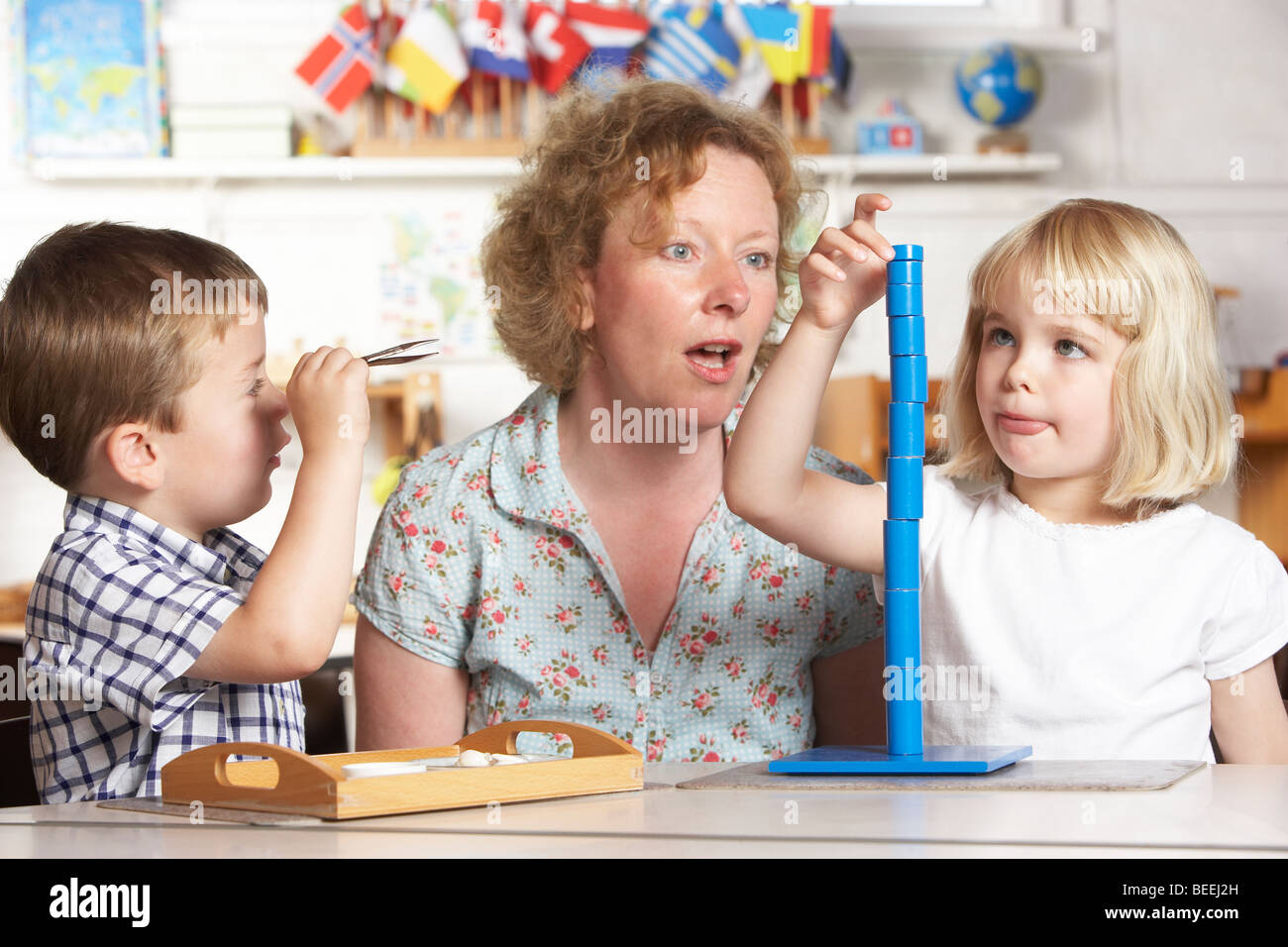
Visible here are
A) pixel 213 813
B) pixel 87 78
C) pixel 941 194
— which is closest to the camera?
pixel 213 813

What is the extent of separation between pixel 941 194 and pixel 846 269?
3.07 meters

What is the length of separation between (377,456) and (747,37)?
1.57 metres

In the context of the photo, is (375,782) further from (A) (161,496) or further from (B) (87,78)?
(B) (87,78)

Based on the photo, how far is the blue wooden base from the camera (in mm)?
857

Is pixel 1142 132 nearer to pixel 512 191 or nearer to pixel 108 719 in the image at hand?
pixel 512 191

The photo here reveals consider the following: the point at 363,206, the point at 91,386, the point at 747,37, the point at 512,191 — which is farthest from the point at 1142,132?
the point at 91,386

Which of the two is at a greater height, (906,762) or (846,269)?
(846,269)

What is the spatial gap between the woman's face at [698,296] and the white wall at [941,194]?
92.5 inches

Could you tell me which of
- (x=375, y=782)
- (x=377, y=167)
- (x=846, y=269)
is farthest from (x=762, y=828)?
(x=377, y=167)

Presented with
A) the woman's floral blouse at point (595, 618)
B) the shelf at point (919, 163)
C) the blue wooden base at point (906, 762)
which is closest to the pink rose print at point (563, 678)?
the woman's floral blouse at point (595, 618)

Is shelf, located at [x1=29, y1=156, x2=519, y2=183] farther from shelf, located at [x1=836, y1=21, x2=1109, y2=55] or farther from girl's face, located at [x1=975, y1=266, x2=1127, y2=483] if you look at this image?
girl's face, located at [x1=975, y1=266, x2=1127, y2=483]

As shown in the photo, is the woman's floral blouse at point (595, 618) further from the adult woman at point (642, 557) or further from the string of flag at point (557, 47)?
the string of flag at point (557, 47)

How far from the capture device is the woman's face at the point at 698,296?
1.43 m

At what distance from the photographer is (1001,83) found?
12.9 feet
